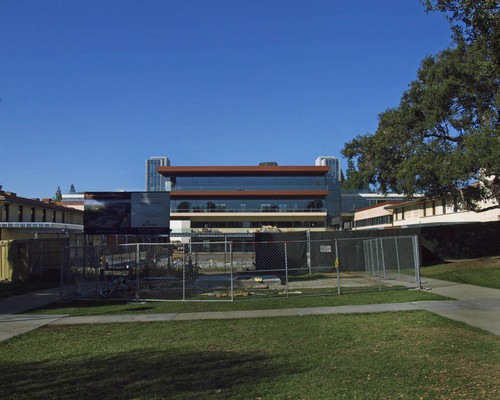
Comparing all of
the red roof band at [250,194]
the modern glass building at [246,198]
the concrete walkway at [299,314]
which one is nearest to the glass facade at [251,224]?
the modern glass building at [246,198]

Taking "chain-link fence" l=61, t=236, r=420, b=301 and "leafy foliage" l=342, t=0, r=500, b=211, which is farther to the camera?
"leafy foliage" l=342, t=0, r=500, b=211

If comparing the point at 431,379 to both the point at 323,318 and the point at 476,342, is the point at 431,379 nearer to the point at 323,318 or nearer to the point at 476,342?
the point at 476,342

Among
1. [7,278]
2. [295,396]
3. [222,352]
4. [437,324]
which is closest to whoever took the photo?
[295,396]

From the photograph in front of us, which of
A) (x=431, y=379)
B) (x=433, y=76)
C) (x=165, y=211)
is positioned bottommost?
(x=431, y=379)

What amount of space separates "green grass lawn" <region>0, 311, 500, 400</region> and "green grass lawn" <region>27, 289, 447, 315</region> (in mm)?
2554

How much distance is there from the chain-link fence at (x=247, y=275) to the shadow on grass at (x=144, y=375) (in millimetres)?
6208

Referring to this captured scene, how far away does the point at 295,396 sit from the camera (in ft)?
17.8

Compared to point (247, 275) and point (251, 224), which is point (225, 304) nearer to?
point (247, 275)

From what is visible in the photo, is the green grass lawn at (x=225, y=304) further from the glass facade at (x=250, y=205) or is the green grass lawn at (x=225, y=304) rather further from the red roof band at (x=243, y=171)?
the red roof band at (x=243, y=171)

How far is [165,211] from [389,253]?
14.4 metres

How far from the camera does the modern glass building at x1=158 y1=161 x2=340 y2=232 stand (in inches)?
2788

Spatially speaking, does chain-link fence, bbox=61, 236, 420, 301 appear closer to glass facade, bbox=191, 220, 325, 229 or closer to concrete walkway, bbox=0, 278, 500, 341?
concrete walkway, bbox=0, 278, 500, 341

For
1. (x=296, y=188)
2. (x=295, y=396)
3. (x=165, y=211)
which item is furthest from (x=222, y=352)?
(x=296, y=188)

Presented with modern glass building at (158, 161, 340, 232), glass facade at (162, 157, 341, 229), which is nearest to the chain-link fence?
modern glass building at (158, 161, 340, 232)
